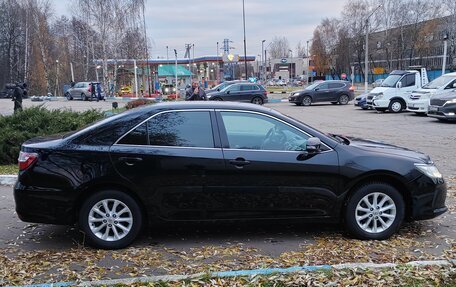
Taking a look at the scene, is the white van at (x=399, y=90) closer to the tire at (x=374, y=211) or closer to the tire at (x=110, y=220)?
the tire at (x=374, y=211)

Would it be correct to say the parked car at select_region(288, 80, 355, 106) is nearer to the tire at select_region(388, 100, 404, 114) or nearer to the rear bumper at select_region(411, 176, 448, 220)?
the tire at select_region(388, 100, 404, 114)

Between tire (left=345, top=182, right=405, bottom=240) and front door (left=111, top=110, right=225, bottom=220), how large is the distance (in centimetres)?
161

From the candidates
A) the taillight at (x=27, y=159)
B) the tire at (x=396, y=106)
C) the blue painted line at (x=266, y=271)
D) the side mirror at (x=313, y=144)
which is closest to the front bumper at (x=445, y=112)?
the tire at (x=396, y=106)

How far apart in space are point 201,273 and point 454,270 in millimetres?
2367

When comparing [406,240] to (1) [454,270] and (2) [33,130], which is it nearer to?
(1) [454,270]

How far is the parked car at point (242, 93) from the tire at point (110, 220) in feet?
76.6

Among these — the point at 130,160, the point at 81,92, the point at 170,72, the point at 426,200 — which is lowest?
the point at 426,200

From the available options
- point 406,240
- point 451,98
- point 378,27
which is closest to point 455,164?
point 406,240

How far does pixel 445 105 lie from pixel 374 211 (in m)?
13.9

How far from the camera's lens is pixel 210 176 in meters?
4.70

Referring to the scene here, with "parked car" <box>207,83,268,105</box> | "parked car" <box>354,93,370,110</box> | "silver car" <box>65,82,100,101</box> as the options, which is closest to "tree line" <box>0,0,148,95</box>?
"silver car" <box>65,82,100,101</box>

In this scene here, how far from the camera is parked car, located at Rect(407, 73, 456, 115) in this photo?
19.0 m

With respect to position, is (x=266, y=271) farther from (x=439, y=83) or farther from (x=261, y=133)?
(x=439, y=83)

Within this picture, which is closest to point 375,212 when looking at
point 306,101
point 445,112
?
point 445,112
